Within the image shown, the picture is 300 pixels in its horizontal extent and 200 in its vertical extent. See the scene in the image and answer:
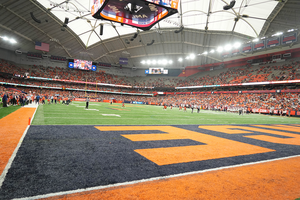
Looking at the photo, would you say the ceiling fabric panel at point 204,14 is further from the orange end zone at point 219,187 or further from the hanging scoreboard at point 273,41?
the orange end zone at point 219,187

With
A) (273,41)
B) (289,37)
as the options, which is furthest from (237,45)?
(289,37)

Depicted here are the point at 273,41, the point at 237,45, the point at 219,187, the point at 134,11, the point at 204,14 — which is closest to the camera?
the point at 219,187

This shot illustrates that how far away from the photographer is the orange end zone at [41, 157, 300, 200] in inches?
99.7

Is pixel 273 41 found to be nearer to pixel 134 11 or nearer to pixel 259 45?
pixel 259 45

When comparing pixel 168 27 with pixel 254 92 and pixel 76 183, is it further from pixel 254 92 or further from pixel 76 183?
pixel 76 183

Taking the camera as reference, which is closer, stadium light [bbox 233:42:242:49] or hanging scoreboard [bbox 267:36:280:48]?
hanging scoreboard [bbox 267:36:280:48]

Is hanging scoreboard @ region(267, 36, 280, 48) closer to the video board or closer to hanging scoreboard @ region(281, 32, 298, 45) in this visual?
hanging scoreboard @ region(281, 32, 298, 45)

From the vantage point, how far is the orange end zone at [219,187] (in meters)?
2.53

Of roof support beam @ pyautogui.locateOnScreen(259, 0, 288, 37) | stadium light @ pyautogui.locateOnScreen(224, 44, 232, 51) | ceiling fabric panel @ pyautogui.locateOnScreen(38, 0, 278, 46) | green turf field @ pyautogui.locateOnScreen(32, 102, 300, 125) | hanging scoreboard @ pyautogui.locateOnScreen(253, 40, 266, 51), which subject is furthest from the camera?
stadium light @ pyautogui.locateOnScreen(224, 44, 232, 51)

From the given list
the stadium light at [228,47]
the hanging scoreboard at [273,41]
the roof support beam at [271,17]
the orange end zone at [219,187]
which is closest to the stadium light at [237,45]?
the stadium light at [228,47]

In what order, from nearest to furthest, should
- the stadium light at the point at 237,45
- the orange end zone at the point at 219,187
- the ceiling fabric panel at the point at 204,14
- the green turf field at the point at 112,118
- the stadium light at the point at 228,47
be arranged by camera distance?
the orange end zone at the point at 219,187 → the green turf field at the point at 112,118 → the ceiling fabric panel at the point at 204,14 → the stadium light at the point at 237,45 → the stadium light at the point at 228,47

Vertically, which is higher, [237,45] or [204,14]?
[204,14]

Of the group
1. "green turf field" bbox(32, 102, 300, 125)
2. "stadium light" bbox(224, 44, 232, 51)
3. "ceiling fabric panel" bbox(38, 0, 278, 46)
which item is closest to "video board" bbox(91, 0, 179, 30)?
"green turf field" bbox(32, 102, 300, 125)

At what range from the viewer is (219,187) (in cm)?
295
